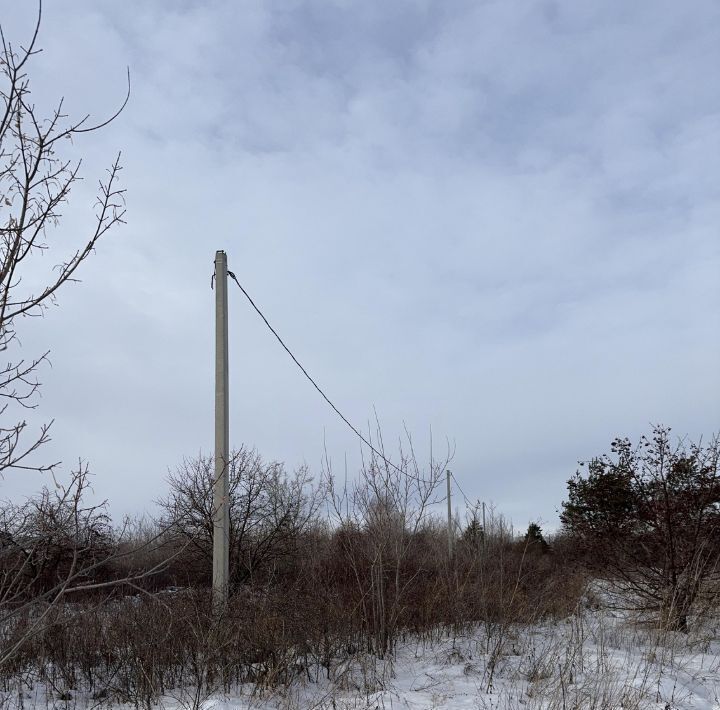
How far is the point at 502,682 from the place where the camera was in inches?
280

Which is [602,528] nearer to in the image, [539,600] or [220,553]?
[539,600]

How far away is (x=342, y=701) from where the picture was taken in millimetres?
6285

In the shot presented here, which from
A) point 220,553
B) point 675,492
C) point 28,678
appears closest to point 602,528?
point 675,492

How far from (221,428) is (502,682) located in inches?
160

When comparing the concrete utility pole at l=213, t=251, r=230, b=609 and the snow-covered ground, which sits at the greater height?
the concrete utility pole at l=213, t=251, r=230, b=609

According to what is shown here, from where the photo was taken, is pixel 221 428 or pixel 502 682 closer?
pixel 502 682

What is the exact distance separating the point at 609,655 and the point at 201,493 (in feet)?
29.9

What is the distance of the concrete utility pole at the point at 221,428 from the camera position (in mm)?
7814

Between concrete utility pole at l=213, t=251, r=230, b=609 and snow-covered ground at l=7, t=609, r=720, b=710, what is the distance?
1410mm

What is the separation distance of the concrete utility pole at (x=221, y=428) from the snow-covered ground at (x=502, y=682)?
1410 mm

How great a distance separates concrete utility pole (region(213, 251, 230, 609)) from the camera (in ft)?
25.6

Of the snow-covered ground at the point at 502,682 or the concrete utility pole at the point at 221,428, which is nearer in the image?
the snow-covered ground at the point at 502,682

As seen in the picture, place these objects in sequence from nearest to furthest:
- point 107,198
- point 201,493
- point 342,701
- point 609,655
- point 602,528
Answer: point 107,198, point 342,701, point 609,655, point 602,528, point 201,493

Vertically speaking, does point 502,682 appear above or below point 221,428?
below
